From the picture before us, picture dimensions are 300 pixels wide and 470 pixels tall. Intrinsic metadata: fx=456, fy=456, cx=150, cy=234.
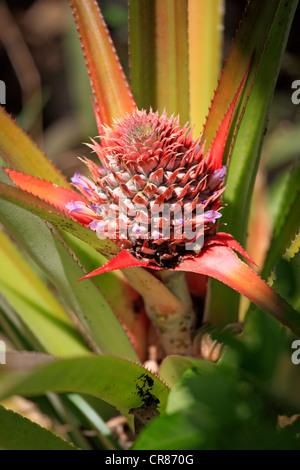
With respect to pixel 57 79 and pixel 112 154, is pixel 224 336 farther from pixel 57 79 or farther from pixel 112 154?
pixel 57 79

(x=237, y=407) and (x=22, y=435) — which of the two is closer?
(x=237, y=407)

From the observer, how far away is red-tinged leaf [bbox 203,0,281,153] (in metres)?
0.74

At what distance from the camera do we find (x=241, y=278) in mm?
622

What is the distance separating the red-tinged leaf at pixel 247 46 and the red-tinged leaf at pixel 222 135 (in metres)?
0.02

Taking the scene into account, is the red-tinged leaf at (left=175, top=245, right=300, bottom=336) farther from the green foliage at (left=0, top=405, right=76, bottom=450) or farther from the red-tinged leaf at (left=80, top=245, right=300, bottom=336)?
the green foliage at (left=0, top=405, right=76, bottom=450)

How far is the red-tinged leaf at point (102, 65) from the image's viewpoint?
80 cm

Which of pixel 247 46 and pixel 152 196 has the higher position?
pixel 247 46

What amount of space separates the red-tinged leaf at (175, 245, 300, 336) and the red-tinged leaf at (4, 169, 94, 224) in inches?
7.6

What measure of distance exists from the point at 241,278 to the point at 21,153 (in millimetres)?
448

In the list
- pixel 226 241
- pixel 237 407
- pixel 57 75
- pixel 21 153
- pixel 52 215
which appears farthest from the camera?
pixel 57 75

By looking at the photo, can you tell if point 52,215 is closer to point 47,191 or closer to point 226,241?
point 47,191

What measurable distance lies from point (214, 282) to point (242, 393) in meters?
0.46

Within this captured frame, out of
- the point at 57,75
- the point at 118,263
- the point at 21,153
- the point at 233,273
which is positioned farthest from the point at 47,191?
the point at 57,75
